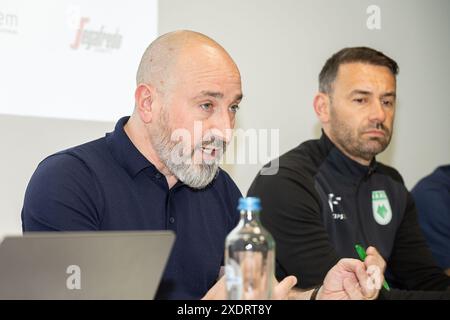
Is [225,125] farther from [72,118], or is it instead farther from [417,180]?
[417,180]

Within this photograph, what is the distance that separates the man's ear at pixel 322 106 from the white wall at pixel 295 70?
0.17 metres

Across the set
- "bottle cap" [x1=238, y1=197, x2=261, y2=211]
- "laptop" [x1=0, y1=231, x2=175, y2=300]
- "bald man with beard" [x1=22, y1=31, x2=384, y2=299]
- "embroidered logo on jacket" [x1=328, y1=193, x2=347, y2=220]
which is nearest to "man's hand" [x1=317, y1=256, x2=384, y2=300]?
"bald man with beard" [x1=22, y1=31, x2=384, y2=299]

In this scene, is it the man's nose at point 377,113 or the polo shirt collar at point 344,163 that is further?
the man's nose at point 377,113

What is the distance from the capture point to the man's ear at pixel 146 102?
1761mm

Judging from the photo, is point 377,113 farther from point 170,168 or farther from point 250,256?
point 250,256

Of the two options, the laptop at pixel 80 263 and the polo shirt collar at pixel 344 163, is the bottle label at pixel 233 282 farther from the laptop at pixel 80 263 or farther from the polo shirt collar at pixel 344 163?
the polo shirt collar at pixel 344 163

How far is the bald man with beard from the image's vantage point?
152 centimetres

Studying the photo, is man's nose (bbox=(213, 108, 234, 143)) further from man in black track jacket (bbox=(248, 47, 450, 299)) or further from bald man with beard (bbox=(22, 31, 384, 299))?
man in black track jacket (bbox=(248, 47, 450, 299))

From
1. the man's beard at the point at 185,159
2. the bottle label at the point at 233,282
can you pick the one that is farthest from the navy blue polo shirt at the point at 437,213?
the bottle label at the point at 233,282

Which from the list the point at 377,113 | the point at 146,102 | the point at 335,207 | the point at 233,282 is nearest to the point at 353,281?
the point at 233,282

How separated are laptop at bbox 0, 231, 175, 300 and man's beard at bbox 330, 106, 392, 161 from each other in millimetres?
1770

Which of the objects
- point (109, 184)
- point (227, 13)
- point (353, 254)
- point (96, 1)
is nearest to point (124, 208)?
point (109, 184)

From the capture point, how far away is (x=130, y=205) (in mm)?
1581
